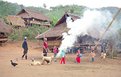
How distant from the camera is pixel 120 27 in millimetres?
26156

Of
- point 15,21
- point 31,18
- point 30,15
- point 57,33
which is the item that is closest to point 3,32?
point 15,21

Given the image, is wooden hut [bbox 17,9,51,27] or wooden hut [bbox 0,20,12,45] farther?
wooden hut [bbox 17,9,51,27]

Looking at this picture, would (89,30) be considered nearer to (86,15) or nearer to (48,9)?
(86,15)

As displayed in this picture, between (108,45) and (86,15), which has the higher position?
(86,15)

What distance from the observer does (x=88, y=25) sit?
26188 millimetres

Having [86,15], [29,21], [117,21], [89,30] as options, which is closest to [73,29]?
[86,15]

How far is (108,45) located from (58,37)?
25.9 ft

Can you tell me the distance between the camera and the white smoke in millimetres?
24328

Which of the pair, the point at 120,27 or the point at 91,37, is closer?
the point at 120,27

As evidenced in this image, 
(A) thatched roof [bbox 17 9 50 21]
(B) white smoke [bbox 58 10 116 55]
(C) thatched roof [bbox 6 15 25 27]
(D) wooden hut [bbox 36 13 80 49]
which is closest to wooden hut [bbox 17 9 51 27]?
(A) thatched roof [bbox 17 9 50 21]

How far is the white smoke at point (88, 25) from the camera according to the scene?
958 inches

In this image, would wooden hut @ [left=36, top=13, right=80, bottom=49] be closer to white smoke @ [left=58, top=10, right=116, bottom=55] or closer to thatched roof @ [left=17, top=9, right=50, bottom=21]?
white smoke @ [left=58, top=10, right=116, bottom=55]

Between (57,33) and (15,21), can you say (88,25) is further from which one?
(15,21)

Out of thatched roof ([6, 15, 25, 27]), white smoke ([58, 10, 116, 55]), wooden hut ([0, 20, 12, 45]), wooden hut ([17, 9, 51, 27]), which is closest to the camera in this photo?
white smoke ([58, 10, 116, 55])
